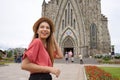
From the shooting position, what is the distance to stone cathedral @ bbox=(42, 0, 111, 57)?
58.5 m

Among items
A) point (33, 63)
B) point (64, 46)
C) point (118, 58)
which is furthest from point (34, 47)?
point (64, 46)

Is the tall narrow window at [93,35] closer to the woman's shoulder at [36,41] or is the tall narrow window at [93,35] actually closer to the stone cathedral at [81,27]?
the stone cathedral at [81,27]

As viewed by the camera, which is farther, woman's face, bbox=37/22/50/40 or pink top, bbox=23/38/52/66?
woman's face, bbox=37/22/50/40

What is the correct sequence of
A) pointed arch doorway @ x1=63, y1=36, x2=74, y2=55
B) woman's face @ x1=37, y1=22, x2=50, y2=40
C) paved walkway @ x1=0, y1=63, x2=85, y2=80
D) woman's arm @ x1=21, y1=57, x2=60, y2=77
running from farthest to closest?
pointed arch doorway @ x1=63, y1=36, x2=74, y2=55 → paved walkway @ x1=0, y1=63, x2=85, y2=80 → woman's face @ x1=37, y1=22, x2=50, y2=40 → woman's arm @ x1=21, y1=57, x2=60, y2=77

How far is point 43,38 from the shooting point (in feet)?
13.1

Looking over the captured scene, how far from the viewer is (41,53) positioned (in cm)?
383

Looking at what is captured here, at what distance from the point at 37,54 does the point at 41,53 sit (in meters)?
0.07

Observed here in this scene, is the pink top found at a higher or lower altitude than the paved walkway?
higher

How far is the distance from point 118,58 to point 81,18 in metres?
13.8

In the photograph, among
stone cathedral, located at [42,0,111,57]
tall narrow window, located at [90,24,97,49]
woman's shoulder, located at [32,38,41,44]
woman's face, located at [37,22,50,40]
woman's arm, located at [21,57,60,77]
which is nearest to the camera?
woman's arm, located at [21,57,60,77]

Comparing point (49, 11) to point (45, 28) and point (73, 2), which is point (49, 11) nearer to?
point (73, 2)

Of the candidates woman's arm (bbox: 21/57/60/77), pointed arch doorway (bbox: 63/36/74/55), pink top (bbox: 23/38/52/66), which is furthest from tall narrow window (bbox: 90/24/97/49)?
woman's arm (bbox: 21/57/60/77)

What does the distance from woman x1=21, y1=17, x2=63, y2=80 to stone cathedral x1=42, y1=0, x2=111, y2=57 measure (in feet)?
176

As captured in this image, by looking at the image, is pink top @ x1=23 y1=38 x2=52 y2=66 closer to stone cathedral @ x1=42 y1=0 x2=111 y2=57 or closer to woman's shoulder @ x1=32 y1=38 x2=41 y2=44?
woman's shoulder @ x1=32 y1=38 x2=41 y2=44
